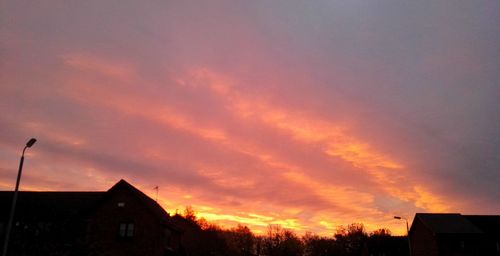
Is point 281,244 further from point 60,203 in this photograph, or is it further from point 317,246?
point 60,203

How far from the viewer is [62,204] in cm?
4625

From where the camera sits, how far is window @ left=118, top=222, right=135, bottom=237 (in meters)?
42.4

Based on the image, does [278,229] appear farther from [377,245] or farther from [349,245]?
[377,245]

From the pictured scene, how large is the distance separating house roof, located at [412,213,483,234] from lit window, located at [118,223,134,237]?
166ft

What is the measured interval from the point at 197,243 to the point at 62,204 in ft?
110

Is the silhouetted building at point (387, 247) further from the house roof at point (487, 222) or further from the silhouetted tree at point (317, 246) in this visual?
the silhouetted tree at point (317, 246)

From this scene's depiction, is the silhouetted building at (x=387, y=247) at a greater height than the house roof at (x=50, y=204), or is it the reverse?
the house roof at (x=50, y=204)

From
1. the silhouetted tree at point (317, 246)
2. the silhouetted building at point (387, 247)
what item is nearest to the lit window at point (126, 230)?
the silhouetted building at point (387, 247)

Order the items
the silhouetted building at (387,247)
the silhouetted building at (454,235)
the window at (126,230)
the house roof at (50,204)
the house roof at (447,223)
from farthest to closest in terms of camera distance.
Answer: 1. the silhouetted building at (387,247)
2. the house roof at (447,223)
3. the silhouetted building at (454,235)
4. the house roof at (50,204)
5. the window at (126,230)

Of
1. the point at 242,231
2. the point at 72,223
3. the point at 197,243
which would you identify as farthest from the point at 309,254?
the point at 72,223

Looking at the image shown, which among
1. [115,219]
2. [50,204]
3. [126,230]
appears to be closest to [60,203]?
[50,204]

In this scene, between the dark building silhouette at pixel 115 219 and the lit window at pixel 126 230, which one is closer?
the dark building silhouette at pixel 115 219

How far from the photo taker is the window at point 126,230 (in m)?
42.4

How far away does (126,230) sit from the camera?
42594 millimetres
